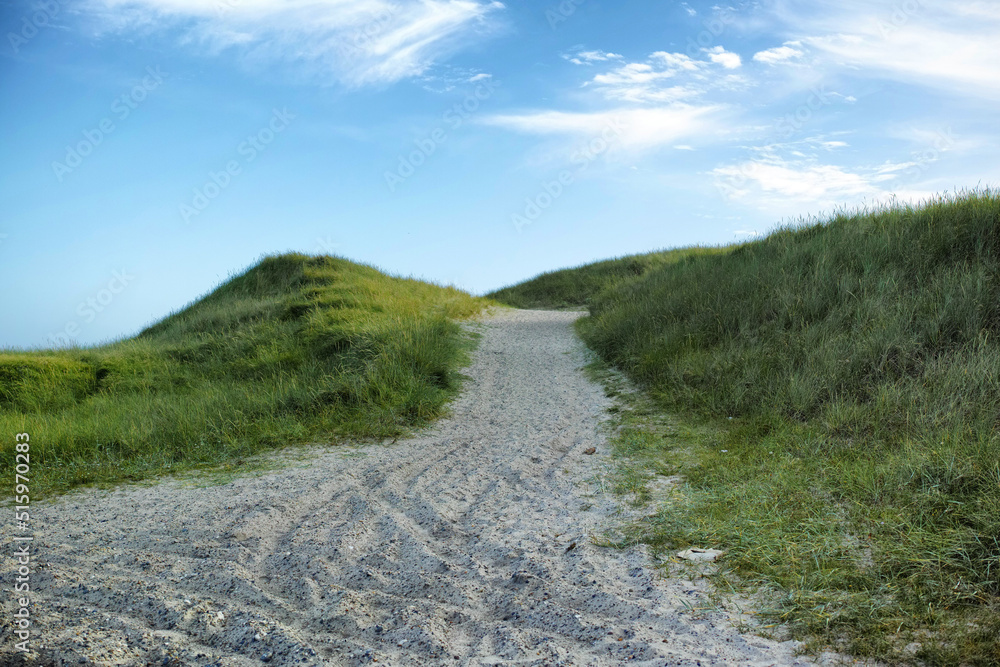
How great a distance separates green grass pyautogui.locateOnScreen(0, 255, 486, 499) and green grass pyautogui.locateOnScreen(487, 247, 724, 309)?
24.8ft

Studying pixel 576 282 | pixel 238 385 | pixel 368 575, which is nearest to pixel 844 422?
pixel 368 575

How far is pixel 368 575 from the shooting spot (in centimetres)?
356

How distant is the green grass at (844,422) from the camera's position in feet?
9.88

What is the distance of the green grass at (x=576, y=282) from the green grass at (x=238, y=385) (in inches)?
298

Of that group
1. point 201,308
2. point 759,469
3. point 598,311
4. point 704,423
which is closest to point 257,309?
point 201,308

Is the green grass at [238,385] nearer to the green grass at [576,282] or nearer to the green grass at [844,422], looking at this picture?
the green grass at [844,422]

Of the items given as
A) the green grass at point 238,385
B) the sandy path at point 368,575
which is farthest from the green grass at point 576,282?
the sandy path at point 368,575

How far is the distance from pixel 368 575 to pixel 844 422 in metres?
4.27

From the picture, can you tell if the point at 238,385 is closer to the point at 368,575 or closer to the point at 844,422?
the point at 368,575

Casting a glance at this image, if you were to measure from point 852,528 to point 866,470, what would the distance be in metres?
0.78

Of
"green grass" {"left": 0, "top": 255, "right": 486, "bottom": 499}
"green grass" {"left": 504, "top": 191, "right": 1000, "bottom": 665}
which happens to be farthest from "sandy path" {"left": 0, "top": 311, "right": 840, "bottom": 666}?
"green grass" {"left": 0, "top": 255, "right": 486, "bottom": 499}

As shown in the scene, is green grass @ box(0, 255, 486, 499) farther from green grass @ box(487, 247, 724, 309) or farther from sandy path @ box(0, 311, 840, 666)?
green grass @ box(487, 247, 724, 309)

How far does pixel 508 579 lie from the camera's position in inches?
137

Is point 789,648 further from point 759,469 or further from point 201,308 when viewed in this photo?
point 201,308
